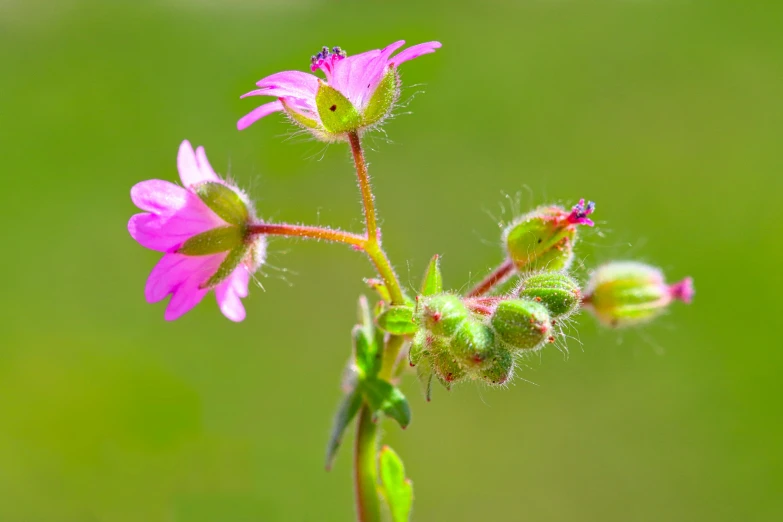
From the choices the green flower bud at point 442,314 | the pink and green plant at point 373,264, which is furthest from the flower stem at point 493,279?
the green flower bud at point 442,314

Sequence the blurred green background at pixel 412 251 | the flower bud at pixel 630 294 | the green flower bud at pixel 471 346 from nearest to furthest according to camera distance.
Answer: the green flower bud at pixel 471 346, the flower bud at pixel 630 294, the blurred green background at pixel 412 251

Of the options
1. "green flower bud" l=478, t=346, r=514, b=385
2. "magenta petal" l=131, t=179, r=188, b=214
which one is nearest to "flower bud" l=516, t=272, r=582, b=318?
"green flower bud" l=478, t=346, r=514, b=385

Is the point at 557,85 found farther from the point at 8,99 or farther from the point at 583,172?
the point at 8,99

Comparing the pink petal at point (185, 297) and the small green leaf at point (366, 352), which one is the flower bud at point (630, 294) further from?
the pink petal at point (185, 297)

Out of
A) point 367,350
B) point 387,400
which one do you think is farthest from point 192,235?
point 387,400

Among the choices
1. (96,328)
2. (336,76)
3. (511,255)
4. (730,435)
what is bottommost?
(511,255)

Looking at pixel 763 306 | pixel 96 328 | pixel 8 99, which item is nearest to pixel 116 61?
pixel 8 99
